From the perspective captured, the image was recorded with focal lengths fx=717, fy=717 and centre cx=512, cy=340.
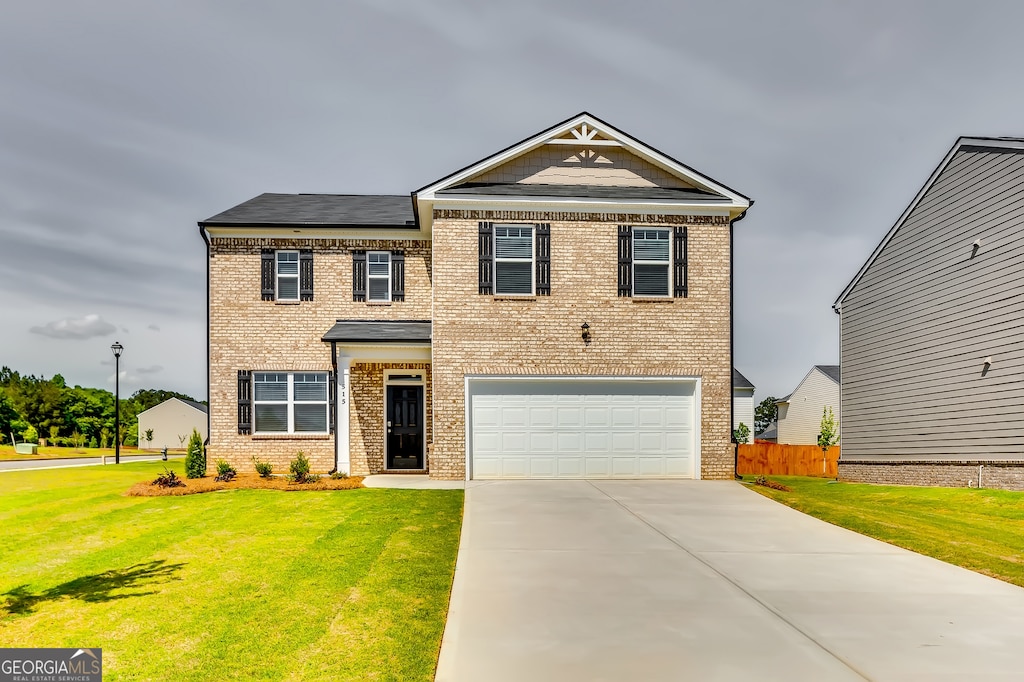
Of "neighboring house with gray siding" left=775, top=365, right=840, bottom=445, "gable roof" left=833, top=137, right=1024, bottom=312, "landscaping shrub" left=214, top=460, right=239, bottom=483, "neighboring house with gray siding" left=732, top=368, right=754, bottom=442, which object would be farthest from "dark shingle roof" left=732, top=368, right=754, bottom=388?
"landscaping shrub" left=214, top=460, right=239, bottom=483

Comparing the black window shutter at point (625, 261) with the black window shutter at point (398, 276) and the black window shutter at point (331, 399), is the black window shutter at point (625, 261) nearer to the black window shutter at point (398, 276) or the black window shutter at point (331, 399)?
the black window shutter at point (398, 276)

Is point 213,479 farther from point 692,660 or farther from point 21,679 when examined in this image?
point 692,660

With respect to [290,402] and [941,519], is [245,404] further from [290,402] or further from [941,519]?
[941,519]

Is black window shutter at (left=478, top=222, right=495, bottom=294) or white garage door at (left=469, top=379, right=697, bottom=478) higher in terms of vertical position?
black window shutter at (left=478, top=222, right=495, bottom=294)

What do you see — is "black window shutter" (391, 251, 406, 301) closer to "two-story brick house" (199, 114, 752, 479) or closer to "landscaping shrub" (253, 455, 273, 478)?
"two-story brick house" (199, 114, 752, 479)

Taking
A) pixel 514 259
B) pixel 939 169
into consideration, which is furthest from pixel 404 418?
pixel 939 169

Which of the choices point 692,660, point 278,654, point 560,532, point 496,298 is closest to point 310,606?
point 278,654

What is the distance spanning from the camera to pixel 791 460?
29.6 m

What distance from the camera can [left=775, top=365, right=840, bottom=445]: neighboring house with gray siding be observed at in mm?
41500

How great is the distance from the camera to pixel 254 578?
7.82 metres

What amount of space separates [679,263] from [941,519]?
772 centimetres

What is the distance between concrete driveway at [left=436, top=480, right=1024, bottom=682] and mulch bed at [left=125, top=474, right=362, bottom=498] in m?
5.12

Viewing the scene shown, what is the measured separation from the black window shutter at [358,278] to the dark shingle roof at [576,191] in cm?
367

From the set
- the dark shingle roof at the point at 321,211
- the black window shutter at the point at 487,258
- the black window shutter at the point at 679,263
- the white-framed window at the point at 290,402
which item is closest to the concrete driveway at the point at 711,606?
the black window shutter at the point at 487,258
